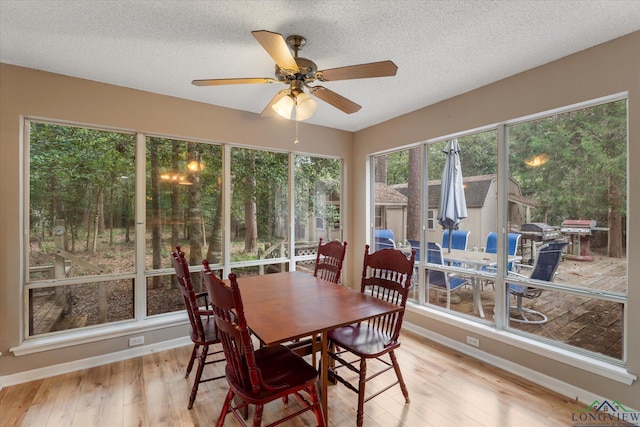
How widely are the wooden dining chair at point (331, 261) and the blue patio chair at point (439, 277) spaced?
4.20 ft

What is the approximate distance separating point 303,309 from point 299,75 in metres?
1.58

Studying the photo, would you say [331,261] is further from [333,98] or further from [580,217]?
[580,217]

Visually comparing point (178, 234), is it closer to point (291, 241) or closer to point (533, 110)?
point (291, 241)

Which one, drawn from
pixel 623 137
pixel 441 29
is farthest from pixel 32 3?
pixel 623 137

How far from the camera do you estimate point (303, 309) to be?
6.42 feet

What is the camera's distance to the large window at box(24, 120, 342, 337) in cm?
272

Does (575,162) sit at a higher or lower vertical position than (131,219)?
higher

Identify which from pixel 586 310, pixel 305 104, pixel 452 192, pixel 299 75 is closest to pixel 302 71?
pixel 299 75

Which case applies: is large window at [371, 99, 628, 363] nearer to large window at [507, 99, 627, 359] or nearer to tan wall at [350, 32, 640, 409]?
large window at [507, 99, 627, 359]

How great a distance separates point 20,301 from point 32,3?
7.69 ft

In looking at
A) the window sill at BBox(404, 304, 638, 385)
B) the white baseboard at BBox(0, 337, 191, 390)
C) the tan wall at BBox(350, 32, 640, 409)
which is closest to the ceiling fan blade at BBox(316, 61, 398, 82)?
the tan wall at BBox(350, 32, 640, 409)

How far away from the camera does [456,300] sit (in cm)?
334

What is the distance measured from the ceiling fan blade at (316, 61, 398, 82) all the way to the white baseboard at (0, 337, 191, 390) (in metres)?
3.05

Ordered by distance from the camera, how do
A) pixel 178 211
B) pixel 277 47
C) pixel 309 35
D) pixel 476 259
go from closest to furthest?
pixel 277 47 → pixel 309 35 → pixel 476 259 → pixel 178 211
